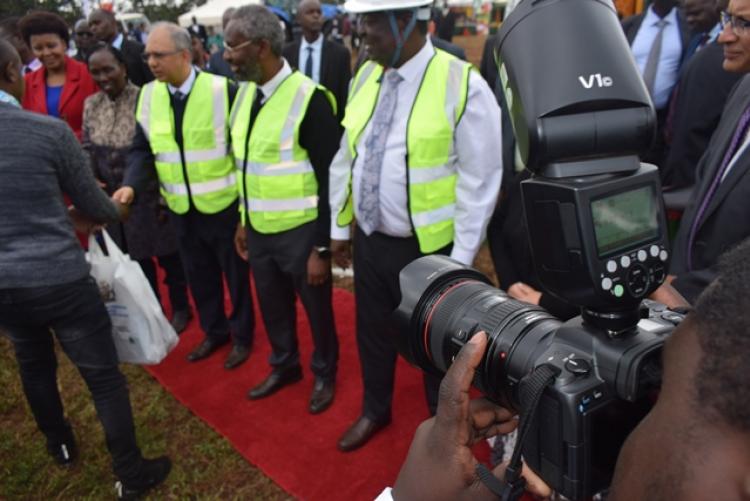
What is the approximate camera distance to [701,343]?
2.13ft

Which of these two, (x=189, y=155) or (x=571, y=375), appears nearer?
(x=571, y=375)

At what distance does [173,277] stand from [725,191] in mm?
3309

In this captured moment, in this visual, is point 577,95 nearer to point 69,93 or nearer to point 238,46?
point 238,46

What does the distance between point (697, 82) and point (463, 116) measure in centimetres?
175

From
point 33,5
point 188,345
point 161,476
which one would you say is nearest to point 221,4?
point 33,5

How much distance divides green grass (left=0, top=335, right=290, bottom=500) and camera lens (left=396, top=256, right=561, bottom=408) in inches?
63.3

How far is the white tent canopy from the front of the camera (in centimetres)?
1488

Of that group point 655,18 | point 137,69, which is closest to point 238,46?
point 137,69

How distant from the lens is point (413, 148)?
7.25ft

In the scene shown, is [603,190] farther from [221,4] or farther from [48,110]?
[221,4]

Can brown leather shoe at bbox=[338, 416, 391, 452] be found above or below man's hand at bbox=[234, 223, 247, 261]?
below

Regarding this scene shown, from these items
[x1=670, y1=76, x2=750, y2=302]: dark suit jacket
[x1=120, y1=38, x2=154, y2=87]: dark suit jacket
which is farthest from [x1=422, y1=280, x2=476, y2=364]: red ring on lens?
[x1=120, y1=38, x2=154, y2=87]: dark suit jacket

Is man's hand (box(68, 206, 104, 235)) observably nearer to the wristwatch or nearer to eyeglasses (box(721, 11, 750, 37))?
the wristwatch

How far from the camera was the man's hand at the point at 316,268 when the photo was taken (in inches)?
110
